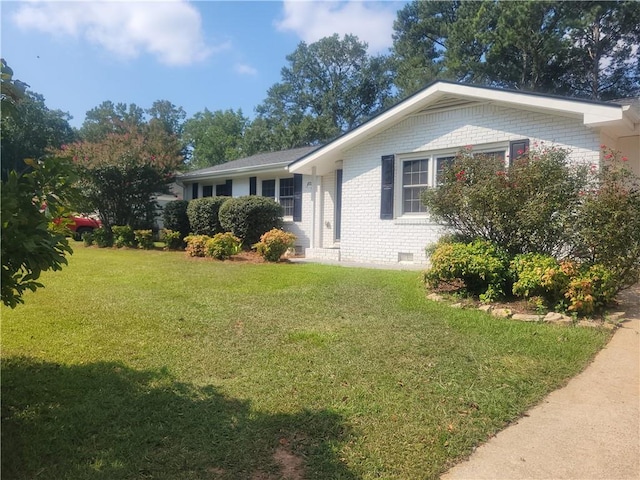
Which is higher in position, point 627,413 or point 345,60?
point 345,60

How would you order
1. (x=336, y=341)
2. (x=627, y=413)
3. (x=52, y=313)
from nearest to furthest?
1. (x=627, y=413)
2. (x=336, y=341)
3. (x=52, y=313)

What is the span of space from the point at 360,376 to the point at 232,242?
8.67 m

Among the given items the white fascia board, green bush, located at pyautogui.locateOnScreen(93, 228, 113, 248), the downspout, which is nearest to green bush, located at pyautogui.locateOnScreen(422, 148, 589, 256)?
the downspout

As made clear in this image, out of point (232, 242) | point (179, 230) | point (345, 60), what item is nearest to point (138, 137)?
point (179, 230)

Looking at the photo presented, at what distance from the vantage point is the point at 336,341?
495 cm

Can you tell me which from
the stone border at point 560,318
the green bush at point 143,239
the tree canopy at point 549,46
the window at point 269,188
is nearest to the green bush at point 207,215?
the green bush at point 143,239

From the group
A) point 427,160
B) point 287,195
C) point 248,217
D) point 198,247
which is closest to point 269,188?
point 287,195

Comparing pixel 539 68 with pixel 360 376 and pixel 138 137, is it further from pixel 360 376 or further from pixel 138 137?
pixel 360 376

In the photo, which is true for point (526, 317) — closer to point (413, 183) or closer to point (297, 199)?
point (413, 183)

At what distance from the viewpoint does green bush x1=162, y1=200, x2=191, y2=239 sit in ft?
54.1

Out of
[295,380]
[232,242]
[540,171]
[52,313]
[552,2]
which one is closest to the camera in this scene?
[295,380]

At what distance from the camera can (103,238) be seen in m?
16.6

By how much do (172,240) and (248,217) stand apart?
333 cm

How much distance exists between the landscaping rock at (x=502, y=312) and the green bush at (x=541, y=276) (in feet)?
1.15
